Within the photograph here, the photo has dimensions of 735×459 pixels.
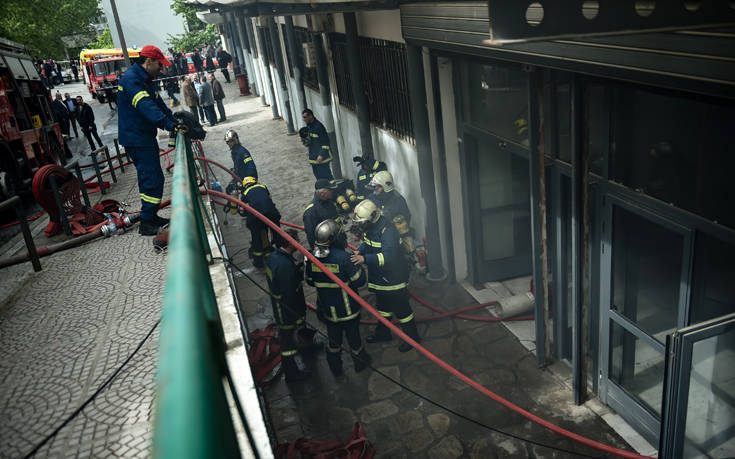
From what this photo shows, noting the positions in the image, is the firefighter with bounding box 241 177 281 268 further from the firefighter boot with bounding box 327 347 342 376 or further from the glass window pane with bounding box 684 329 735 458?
the glass window pane with bounding box 684 329 735 458

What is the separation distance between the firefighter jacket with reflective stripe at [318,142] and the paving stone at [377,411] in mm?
6125

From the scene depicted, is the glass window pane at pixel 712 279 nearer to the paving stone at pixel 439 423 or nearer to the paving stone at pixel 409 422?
the paving stone at pixel 439 423

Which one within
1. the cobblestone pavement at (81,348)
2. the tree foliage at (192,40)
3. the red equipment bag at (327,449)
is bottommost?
the red equipment bag at (327,449)

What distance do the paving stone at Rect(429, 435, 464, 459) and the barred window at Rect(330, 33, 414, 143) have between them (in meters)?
4.51

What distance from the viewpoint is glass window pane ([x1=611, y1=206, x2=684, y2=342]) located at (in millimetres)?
4348

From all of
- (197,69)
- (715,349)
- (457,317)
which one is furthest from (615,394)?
(197,69)

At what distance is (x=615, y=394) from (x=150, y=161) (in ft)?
17.0

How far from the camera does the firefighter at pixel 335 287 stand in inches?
234

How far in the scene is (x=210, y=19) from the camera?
26.5m

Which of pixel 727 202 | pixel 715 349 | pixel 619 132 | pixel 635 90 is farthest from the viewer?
pixel 619 132

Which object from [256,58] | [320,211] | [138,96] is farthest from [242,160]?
[256,58]

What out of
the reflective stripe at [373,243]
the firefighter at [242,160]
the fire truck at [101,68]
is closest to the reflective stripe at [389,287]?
the reflective stripe at [373,243]

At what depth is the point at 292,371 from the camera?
21.1 ft

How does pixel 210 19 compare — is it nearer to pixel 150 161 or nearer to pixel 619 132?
pixel 150 161
